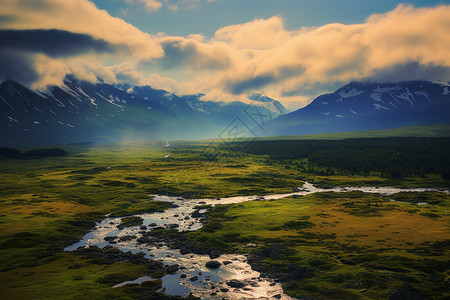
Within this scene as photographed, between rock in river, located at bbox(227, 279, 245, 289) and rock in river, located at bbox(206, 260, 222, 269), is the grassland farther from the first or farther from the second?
rock in river, located at bbox(206, 260, 222, 269)

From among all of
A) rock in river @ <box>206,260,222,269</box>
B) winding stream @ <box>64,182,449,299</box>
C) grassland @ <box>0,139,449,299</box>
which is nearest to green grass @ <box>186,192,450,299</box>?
grassland @ <box>0,139,449,299</box>

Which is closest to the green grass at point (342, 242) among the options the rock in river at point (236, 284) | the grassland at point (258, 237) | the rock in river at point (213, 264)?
the grassland at point (258, 237)

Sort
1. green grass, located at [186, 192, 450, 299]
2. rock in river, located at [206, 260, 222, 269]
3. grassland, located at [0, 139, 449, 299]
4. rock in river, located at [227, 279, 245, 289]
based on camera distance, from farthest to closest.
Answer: rock in river, located at [206, 260, 222, 269], rock in river, located at [227, 279, 245, 289], grassland, located at [0, 139, 449, 299], green grass, located at [186, 192, 450, 299]

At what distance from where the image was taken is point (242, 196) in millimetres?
110000

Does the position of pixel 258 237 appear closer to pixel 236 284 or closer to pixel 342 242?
pixel 342 242

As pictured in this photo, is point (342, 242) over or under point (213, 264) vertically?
under

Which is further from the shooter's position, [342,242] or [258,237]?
[258,237]

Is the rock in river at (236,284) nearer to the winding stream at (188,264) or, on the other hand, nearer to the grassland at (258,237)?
the winding stream at (188,264)

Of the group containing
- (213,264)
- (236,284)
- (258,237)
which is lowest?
(258,237)

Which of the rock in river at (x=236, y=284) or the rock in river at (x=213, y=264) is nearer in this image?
the rock in river at (x=236, y=284)

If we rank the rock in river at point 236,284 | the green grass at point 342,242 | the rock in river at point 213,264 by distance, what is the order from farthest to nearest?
1. the rock in river at point 213,264
2. the rock in river at point 236,284
3. the green grass at point 342,242

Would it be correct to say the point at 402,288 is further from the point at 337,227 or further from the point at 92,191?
the point at 92,191

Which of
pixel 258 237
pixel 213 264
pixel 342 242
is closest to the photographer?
pixel 213 264

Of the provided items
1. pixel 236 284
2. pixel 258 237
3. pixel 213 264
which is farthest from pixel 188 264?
pixel 258 237
